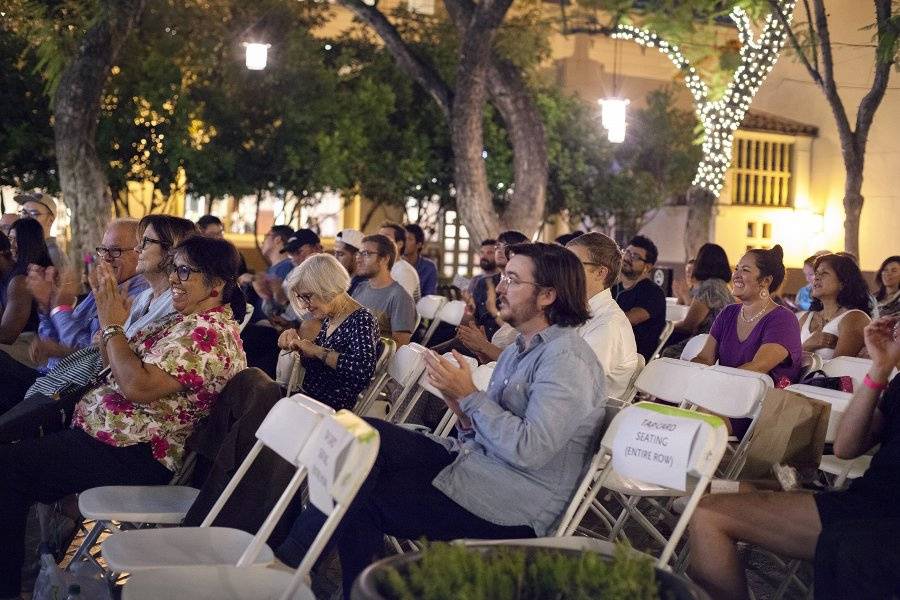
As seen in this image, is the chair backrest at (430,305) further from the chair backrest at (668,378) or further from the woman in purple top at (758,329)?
the chair backrest at (668,378)

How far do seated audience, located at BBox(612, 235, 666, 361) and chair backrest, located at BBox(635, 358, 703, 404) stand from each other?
2518mm

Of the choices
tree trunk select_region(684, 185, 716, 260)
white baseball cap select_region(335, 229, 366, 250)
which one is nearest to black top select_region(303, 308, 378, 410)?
white baseball cap select_region(335, 229, 366, 250)

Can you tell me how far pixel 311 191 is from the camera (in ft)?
66.4

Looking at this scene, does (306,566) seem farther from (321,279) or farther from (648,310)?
(648,310)

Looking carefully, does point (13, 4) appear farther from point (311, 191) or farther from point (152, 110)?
Answer: point (311, 191)

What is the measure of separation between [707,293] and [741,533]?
18.4ft

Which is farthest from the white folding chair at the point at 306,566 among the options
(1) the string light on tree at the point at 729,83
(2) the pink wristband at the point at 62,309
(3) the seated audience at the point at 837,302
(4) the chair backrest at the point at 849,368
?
(1) the string light on tree at the point at 729,83

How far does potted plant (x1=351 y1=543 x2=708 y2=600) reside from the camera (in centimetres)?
274

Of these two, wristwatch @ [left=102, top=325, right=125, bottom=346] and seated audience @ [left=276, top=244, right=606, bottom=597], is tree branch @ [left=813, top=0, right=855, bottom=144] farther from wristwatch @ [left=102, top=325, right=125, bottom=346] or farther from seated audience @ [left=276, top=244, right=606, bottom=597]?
wristwatch @ [left=102, top=325, right=125, bottom=346]

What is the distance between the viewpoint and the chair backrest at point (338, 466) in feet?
11.1

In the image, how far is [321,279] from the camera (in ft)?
21.1

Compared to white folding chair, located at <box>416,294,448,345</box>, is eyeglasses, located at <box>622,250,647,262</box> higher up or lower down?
higher up

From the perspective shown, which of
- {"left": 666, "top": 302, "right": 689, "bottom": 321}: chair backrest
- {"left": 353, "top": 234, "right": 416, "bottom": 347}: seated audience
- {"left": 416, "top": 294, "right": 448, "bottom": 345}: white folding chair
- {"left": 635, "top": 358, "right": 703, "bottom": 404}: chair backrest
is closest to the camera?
{"left": 635, "top": 358, "right": 703, "bottom": 404}: chair backrest

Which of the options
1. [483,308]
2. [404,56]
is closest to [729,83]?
[404,56]
